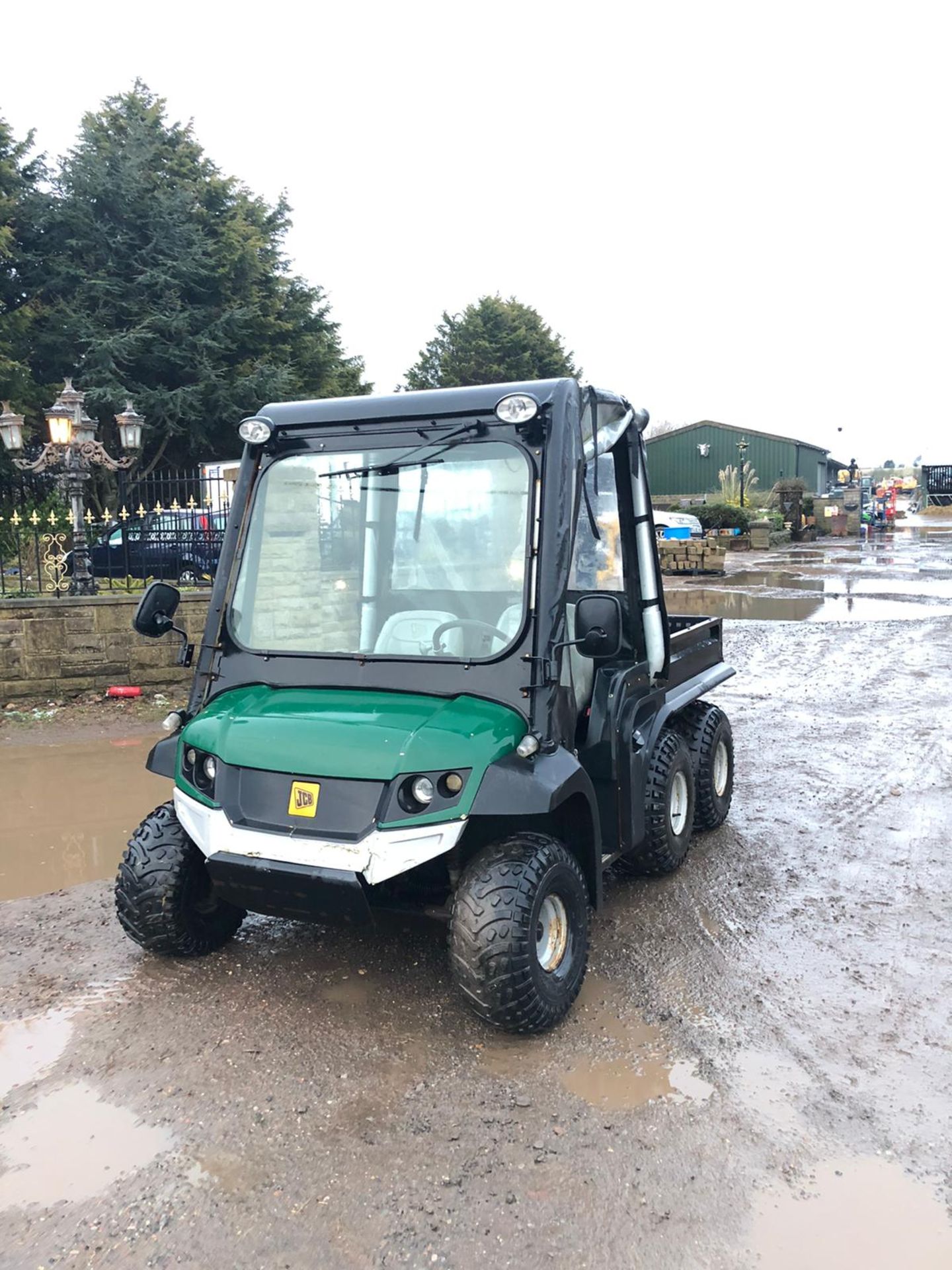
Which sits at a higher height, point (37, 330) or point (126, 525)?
point (37, 330)

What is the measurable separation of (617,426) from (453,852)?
2082 millimetres

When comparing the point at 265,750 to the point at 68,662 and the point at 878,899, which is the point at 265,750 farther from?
the point at 68,662

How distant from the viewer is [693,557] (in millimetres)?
22516

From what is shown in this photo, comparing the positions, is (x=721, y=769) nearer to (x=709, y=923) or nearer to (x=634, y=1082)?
(x=709, y=923)

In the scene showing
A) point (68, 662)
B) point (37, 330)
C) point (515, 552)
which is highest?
point (37, 330)

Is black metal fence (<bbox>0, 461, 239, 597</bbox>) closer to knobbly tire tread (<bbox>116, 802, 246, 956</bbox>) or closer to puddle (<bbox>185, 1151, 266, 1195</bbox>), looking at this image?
knobbly tire tread (<bbox>116, 802, 246, 956</bbox>)

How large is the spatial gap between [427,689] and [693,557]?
19.7 metres

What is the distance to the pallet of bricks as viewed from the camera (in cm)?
2241

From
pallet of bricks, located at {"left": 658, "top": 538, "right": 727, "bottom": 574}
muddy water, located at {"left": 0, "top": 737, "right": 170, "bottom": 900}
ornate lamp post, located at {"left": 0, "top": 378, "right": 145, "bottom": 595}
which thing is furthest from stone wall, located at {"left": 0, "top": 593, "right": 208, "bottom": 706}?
pallet of bricks, located at {"left": 658, "top": 538, "right": 727, "bottom": 574}

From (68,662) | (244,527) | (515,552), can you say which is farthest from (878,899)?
(68,662)

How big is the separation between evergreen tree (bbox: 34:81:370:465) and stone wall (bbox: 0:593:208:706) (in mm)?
13279

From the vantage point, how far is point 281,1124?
295 cm

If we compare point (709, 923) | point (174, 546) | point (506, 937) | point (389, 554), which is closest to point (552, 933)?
point (506, 937)

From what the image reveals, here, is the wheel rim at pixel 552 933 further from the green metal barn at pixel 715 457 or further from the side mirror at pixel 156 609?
the green metal barn at pixel 715 457
